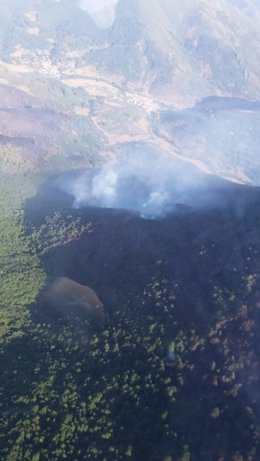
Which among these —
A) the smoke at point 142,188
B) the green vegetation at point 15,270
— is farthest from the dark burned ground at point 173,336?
the smoke at point 142,188

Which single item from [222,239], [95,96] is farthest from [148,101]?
[222,239]

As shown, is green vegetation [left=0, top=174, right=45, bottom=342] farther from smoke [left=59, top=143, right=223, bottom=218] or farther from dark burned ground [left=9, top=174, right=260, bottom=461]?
smoke [left=59, top=143, right=223, bottom=218]

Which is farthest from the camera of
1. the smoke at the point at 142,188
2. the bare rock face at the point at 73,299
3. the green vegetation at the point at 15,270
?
the smoke at the point at 142,188

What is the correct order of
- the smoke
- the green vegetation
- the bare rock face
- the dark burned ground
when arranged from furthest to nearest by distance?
the smoke < the bare rock face < the green vegetation < the dark burned ground

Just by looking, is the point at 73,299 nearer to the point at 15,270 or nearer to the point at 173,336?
the point at 15,270

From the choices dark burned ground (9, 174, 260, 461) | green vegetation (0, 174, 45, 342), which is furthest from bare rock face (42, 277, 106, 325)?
green vegetation (0, 174, 45, 342)

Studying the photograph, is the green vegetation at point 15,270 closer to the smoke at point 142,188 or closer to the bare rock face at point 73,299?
the bare rock face at point 73,299

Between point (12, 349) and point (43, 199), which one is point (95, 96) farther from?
point (12, 349)
